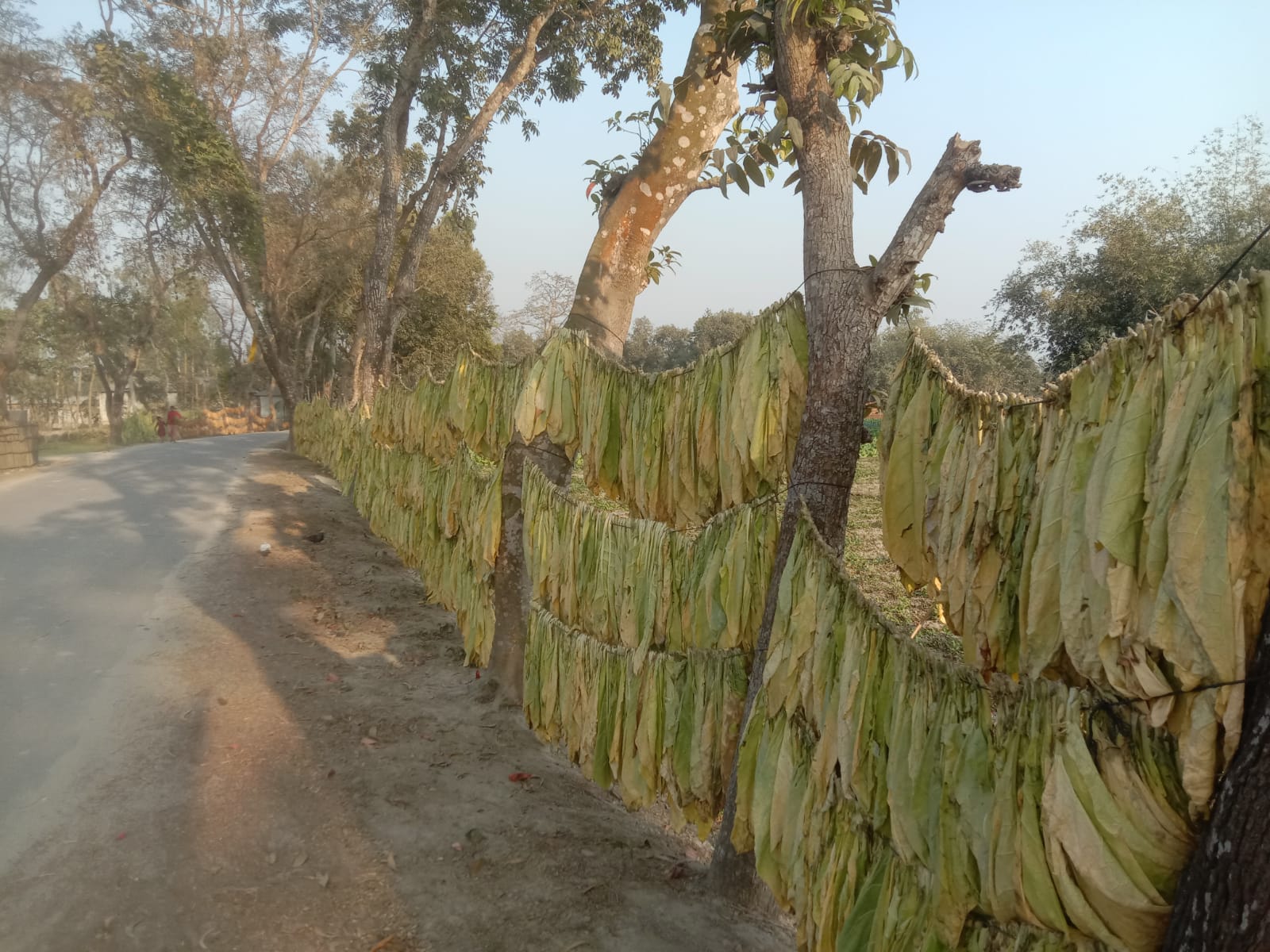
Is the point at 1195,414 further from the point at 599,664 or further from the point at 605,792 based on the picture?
the point at 605,792

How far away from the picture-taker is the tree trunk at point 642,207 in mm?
5316

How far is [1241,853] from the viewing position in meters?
1.34

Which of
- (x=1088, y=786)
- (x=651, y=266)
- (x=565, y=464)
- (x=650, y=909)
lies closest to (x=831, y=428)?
(x=1088, y=786)

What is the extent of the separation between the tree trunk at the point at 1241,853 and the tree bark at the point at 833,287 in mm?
1582

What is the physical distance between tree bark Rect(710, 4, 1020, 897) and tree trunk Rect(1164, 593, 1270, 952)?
1.58 metres

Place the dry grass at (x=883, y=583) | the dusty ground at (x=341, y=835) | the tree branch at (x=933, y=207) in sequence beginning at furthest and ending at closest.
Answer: the dry grass at (x=883, y=583) → the dusty ground at (x=341, y=835) → the tree branch at (x=933, y=207)

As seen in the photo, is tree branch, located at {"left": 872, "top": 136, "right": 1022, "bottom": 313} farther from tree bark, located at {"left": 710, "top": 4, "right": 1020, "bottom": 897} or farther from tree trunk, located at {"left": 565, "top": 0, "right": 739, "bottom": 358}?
tree trunk, located at {"left": 565, "top": 0, "right": 739, "bottom": 358}

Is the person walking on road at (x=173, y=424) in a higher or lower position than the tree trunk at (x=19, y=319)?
lower

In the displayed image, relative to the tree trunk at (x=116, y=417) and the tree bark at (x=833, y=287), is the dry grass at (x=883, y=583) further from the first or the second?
the tree trunk at (x=116, y=417)

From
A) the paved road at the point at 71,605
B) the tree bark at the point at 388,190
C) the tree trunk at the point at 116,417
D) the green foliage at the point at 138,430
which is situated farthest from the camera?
the green foliage at the point at 138,430

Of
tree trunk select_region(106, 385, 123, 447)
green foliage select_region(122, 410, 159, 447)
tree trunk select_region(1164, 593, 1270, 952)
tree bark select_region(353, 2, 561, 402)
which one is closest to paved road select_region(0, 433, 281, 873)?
tree bark select_region(353, 2, 561, 402)

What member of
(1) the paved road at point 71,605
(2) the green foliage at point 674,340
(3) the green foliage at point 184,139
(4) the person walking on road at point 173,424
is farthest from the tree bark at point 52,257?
(2) the green foliage at point 674,340

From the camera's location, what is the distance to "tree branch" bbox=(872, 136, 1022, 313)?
2666mm

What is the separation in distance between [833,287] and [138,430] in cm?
3385
